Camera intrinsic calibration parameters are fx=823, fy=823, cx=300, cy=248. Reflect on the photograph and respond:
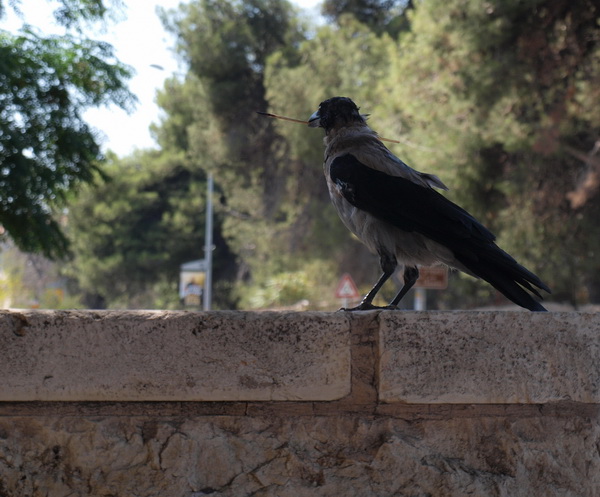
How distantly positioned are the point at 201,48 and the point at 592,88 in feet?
68.3

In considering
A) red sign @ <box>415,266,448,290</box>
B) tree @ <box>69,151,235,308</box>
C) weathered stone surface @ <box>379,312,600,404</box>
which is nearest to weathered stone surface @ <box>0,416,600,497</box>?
weathered stone surface @ <box>379,312,600,404</box>

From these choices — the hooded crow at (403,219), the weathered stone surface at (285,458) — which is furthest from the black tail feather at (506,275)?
the weathered stone surface at (285,458)

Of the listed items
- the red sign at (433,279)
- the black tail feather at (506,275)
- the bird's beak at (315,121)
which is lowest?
the black tail feather at (506,275)

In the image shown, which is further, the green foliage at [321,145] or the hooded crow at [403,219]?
the green foliage at [321,145]

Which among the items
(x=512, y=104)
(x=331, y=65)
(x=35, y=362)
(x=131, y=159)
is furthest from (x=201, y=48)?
(x=35, y=362)

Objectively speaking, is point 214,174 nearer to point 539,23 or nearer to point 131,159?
point 131,159

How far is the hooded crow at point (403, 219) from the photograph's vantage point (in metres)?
2.83

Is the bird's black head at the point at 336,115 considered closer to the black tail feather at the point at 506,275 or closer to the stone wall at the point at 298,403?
the black tail feather at the point at 506,275

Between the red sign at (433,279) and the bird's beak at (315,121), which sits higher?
the red sign at (433,279)

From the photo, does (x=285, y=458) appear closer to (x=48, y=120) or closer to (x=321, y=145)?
(x=48, y=120)

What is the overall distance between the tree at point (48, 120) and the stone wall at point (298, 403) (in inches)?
228

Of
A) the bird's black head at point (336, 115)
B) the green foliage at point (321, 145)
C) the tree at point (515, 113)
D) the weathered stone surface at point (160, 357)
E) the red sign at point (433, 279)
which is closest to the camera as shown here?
the weathered stone surface at point (160, 357)

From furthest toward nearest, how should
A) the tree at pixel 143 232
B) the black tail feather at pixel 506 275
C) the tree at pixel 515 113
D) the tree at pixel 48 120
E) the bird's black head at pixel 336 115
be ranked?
1. the tree at pixel 143 232
2. the tree at pixel 515 113
3. the tree at pixel 48 120
4. the bird's black head at pixel 336 115
5. the black tail feather at pixel 506 275

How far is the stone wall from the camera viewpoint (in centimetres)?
249
